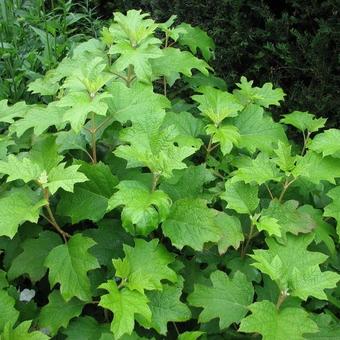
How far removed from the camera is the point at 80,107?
174 centimetres

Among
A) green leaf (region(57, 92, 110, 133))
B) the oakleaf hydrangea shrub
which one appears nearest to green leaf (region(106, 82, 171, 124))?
the oakleaf hydrangea shrub

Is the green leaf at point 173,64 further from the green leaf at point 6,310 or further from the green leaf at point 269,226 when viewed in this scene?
the green leaf at point 6,310

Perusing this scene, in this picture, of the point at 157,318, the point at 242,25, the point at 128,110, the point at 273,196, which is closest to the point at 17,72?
the point at 242,25

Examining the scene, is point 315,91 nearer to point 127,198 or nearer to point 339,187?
point 339,187

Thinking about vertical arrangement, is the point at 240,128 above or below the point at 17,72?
above

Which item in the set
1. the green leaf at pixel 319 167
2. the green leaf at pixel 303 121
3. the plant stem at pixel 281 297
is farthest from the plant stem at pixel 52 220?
the green leaf at pixel 303 121

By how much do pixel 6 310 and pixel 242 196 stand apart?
805mm

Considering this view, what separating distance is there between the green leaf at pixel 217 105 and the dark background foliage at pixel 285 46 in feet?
3.64

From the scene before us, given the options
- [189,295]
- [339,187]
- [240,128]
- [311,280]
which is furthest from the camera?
[240,128]

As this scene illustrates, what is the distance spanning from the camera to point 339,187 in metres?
1.79

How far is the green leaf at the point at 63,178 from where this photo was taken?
1549 millimetres

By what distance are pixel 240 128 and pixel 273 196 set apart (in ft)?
1.02

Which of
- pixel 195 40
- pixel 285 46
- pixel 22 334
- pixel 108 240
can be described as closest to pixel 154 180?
pixel 108 240

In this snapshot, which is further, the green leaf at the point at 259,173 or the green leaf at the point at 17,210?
the green leaf at the point at 259,173
